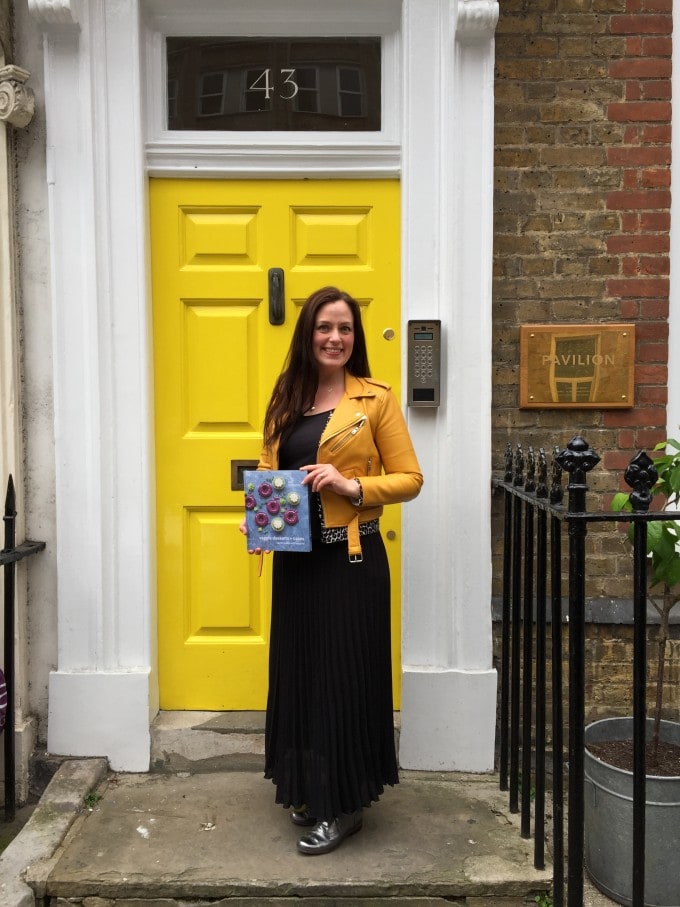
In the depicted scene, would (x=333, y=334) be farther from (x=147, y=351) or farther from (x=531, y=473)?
(x=147, y=351)

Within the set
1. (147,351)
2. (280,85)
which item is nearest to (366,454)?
(147,351)

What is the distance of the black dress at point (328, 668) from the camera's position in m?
2.82

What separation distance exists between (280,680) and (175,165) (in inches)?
88.9

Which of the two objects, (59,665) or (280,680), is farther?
(59,665)

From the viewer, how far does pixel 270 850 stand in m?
2.88

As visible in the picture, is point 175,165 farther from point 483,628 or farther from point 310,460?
point 483,628

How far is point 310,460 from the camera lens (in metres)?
2.81

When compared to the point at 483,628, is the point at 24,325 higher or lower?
higher

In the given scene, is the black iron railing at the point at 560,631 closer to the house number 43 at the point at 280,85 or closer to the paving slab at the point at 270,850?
the paving slab at the point at 270,850

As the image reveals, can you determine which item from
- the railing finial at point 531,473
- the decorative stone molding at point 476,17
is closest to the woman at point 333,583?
the railing finial at point 531,473

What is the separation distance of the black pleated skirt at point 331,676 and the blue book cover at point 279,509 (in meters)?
0.16

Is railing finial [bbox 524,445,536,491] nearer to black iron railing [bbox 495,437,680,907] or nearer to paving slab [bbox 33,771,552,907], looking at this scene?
black iron railing [bbox 495,437,680,907]

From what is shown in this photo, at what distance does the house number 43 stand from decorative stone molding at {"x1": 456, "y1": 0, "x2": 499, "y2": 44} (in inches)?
30.1

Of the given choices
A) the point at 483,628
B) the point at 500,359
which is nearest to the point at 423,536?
the point at 483,628
